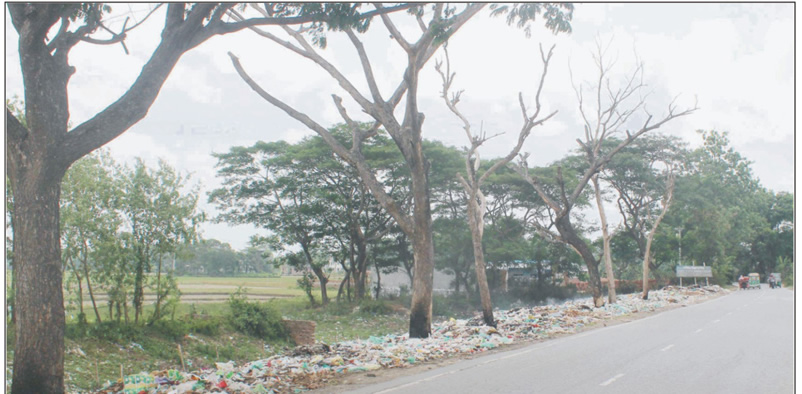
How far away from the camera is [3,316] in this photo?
6.76 meters

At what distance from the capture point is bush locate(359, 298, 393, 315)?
96.6 ft

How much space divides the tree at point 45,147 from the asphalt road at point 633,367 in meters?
3.88

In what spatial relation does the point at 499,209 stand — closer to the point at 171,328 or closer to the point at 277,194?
the point at 277,194

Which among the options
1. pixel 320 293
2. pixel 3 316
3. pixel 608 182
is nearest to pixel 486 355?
pixel 3 316

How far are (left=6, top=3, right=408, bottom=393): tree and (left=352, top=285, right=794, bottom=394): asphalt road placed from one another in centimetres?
388

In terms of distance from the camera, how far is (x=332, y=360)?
10617 millimetres

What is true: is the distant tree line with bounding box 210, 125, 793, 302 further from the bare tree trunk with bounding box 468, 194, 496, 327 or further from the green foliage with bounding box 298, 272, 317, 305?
the bare tree trunk with bounding box 468, 194, 496, 327

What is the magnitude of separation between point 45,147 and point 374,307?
2289 centimetres

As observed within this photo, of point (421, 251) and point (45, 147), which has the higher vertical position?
point (45, 147)

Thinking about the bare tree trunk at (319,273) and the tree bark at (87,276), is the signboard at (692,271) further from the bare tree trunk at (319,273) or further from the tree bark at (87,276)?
the tree bark at (87,276)

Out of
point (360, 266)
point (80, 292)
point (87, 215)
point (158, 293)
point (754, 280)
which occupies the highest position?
point (87, 215)

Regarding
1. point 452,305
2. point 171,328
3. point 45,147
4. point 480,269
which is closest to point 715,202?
point 452,305

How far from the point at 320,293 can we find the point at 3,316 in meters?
28.2

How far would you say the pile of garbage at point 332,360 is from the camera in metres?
8.54
